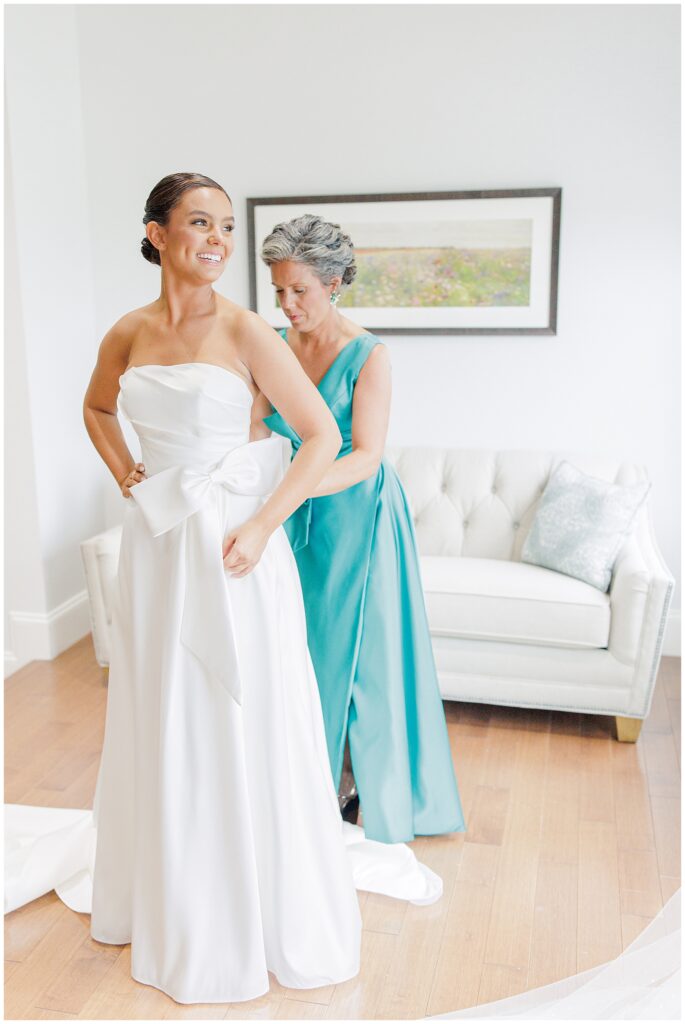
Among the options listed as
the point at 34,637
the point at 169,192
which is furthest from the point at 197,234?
the point at 34,637

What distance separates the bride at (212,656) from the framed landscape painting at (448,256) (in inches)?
87.1

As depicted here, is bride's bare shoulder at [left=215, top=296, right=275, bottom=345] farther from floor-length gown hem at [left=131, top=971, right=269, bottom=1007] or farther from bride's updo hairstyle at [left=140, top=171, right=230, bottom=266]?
floor-length gown hem at [left=131, top=971, right=269, bottom=1007]

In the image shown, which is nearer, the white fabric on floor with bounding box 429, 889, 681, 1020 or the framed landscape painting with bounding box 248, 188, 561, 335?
the white fabric on floor with bounding box 429, 889, 681, 1020

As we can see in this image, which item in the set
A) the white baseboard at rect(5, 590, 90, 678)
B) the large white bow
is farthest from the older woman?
the white baseboard at rect(5, 590, 90, 678)

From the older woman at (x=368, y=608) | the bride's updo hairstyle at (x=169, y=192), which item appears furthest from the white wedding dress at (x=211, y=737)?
the older woman at (x=368, y=608)

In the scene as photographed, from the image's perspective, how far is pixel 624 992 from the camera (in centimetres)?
159

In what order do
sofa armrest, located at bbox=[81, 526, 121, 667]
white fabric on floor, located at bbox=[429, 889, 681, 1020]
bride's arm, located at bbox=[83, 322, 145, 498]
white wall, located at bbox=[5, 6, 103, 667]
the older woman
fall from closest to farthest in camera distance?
white fabric on floor, located at bbox=[429, 889, 681, 1020] < bride's arm, located at bbox=[83, 322, 145, 498] < the older woman < sofa armrest, located at bbox=[81, 526, 121, 667] < white wall, located at bbox=[5, 6, 103, 667]

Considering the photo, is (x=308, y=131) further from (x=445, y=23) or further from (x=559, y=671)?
(x=559, y=671)

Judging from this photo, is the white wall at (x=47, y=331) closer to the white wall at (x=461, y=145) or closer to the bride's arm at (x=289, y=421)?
the white wall at (x=461, y=145)

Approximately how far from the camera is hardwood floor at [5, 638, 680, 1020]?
1942mm

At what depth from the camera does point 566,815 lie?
269 cm

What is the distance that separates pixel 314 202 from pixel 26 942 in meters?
3.06

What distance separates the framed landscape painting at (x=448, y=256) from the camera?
12.5ft

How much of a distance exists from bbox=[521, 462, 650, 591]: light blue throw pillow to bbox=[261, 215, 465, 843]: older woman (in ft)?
3.37
